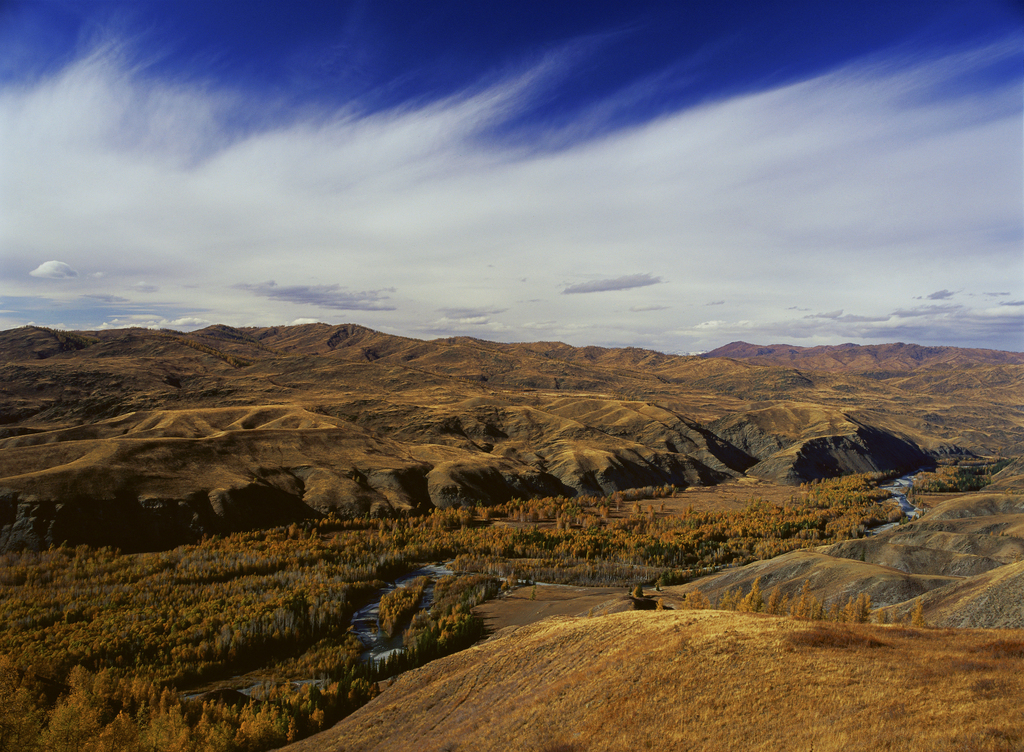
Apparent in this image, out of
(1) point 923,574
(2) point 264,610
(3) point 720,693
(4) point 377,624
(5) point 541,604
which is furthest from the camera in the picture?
(5) point 541,604

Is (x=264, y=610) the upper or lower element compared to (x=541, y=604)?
upper

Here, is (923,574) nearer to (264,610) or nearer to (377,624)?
(377,624)

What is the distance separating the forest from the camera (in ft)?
190

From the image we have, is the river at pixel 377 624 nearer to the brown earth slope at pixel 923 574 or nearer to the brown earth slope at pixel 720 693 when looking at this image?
the brown earth slope at pixel 720 693

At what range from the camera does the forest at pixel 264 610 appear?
190ft

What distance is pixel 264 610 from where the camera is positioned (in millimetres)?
87875

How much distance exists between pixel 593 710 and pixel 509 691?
11.9 metres

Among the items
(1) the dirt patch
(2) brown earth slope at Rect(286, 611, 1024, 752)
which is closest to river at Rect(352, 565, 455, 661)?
(1) the dirt patch

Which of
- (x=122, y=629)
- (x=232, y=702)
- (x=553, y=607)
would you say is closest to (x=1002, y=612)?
(x=553, y=607)

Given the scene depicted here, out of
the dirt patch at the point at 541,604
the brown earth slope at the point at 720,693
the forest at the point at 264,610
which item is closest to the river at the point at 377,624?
the forest at the point at 264,610

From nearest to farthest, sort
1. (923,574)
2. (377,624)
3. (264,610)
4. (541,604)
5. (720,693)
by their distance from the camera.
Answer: (720,693) < (264,610) < (923,574) < (377,624) < (541,604)

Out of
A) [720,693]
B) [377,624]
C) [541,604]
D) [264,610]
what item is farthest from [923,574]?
[264,610]

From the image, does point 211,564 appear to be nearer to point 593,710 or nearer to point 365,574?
point 365,574

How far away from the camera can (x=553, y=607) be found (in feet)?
312
